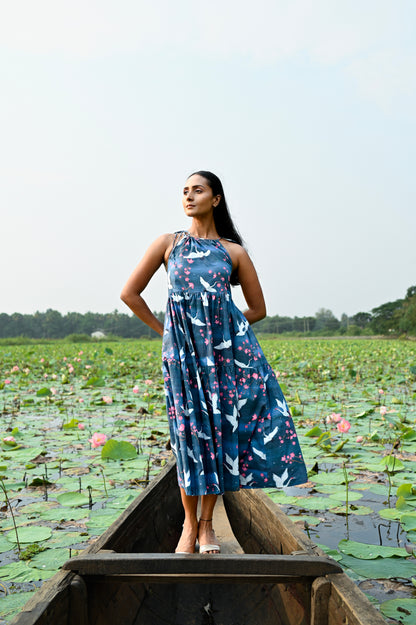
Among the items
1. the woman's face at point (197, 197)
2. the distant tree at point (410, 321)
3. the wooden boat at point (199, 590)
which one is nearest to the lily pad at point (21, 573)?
the wooden boat at point (199, 590)

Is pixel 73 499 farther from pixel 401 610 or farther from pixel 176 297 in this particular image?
pixel 401 610

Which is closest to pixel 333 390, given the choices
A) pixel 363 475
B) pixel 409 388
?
pixel 409 388

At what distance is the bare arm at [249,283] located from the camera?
5.57 ft

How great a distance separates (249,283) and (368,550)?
1034 mm

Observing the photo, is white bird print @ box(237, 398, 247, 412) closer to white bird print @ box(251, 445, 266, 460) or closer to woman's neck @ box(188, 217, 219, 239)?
white bird print @ box(251, 445, 266, 460)

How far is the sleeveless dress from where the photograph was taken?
1.50m

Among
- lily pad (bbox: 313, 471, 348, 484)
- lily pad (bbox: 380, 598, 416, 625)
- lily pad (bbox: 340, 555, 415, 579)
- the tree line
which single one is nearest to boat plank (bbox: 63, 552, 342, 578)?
lily pad (bbox: 380, 598, 416, 625)

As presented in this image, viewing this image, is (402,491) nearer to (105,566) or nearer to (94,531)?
(94,531)

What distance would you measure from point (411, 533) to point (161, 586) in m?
1.17

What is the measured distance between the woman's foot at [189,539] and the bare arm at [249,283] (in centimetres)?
70

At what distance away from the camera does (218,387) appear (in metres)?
1.53

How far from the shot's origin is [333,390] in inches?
241

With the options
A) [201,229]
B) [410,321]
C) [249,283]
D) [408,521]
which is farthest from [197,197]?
[410,321]

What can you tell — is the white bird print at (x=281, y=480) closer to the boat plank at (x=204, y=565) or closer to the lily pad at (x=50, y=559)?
the boat plank at (x=204, y=565)
